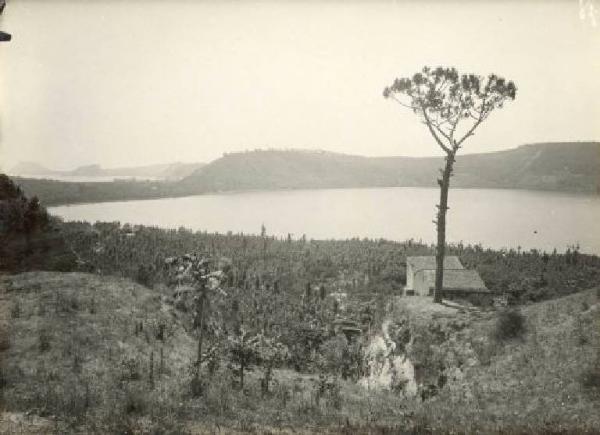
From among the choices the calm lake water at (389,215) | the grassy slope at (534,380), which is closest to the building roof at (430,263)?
the grassy slope at (534,380)

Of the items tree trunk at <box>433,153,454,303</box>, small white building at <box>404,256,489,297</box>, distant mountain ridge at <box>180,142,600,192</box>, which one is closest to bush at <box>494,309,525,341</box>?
tree trunk at <box>433,153,454,303</box>

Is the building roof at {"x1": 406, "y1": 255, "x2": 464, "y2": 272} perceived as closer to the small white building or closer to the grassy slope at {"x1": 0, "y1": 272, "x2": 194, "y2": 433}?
the small white building

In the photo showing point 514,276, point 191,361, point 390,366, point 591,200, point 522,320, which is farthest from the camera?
point 591,200

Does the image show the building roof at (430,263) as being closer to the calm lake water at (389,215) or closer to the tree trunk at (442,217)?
the tree trunk at (442,217)

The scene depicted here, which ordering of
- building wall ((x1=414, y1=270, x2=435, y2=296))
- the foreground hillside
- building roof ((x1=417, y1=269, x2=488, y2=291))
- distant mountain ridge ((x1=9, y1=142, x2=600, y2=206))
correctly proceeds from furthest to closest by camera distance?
distant mountain ridge ((x1=9, y1=142, x2=600, y2=206)) < building wall ((x1=414, y1=270, x2=435, y2=296)) < building roof ((x1=417, y1=269, x2=488, y2=291)) < the foreground hillside

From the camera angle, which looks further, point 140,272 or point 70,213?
point 70,213

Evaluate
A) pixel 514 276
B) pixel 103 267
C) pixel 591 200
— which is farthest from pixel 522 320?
pixel 591 200

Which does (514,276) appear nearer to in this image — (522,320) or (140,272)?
(522,320)
